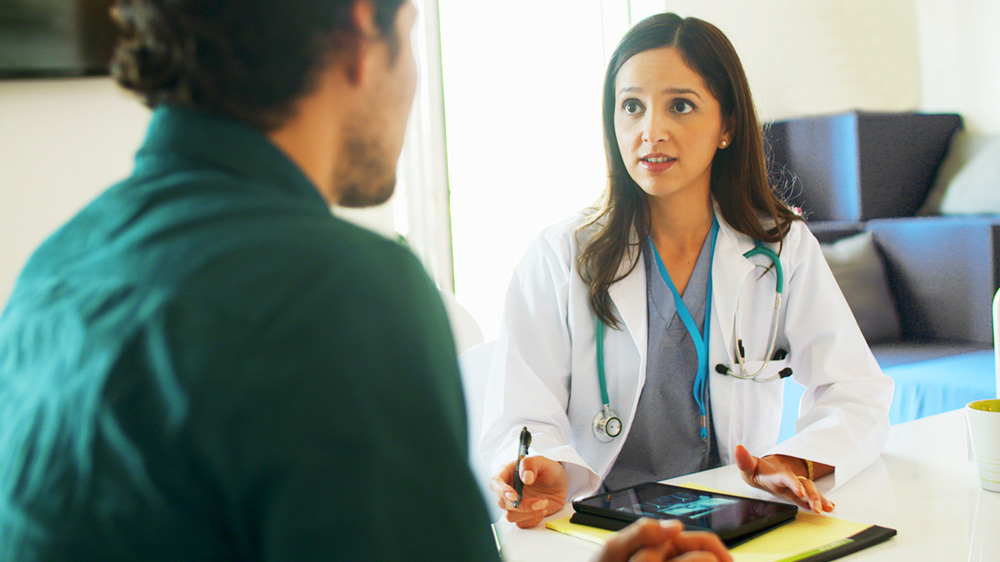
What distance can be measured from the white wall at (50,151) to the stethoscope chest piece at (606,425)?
141 cm

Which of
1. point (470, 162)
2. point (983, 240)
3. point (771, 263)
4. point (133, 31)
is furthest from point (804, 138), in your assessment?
point (133, 31)

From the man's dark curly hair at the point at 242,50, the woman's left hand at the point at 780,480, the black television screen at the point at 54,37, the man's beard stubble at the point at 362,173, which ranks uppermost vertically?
the black television screen at the point at 54,37

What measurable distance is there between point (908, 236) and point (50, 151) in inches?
118

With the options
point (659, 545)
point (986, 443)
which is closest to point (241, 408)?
point (659, 545)

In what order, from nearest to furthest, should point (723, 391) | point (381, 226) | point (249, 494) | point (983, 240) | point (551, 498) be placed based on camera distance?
1. point (249, 494)
2. point (551, 498)
3. point (723, 391)
4. point (381, 226)
5. point (983, 240)

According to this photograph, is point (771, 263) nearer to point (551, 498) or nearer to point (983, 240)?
point (551, 498)

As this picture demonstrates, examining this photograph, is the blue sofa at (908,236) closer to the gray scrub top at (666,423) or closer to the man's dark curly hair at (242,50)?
the gray scrub top at (666,423)

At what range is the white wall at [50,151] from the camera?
2000 millimetres

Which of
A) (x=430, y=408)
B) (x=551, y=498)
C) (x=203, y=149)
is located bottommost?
(x=551, y=498)

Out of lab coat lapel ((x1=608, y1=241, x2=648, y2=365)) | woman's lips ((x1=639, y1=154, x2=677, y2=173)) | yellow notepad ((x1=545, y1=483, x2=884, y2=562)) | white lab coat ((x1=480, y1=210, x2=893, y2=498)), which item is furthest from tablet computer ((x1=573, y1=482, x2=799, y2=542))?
woman's lips ((x1=639, y1=154, x2=677, y2=173))

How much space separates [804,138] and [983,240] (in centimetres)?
86

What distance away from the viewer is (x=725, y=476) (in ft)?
3.82

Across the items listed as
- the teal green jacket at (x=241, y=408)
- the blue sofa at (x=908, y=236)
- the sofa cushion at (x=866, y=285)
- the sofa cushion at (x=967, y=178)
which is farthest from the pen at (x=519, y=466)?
the sofa cushion at (x=967, y=178)

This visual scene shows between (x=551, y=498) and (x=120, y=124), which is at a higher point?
(x=120, y=124)
